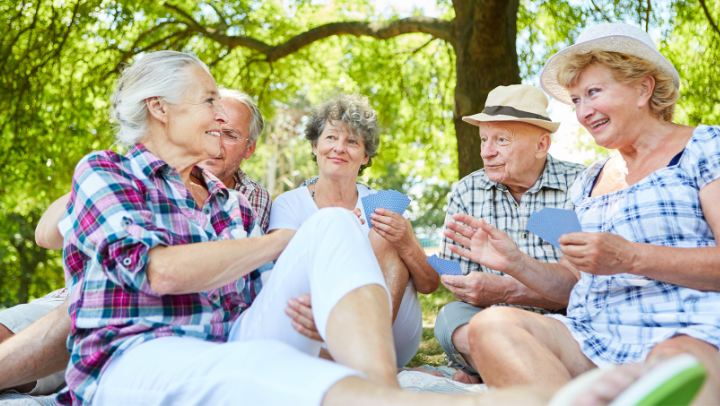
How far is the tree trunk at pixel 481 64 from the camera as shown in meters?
5.45

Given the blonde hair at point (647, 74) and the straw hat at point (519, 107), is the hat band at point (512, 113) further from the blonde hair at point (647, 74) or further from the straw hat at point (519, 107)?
the blonde hair at point (647, 74)

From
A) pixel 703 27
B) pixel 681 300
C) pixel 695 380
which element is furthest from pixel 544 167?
pixel 703 27

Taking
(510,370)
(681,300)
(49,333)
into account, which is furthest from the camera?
(49,333)

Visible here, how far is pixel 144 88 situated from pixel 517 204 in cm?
206

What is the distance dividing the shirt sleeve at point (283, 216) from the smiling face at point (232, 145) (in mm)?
463

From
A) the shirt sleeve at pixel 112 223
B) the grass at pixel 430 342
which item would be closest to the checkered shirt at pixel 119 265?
the shirt sleeve at pixel 112 223

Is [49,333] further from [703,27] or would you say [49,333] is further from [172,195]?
[703,27]

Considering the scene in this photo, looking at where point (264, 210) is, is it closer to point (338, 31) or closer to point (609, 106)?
point (609, 106)

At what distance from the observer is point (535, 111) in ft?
10.4

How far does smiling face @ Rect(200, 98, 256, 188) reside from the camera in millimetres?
3398

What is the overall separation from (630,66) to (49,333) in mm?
2693

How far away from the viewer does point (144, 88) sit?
7.11 feet

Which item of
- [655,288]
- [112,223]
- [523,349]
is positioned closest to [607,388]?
[523,349]

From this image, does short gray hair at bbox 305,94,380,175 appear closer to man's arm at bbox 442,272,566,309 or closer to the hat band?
the hat band
